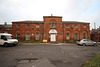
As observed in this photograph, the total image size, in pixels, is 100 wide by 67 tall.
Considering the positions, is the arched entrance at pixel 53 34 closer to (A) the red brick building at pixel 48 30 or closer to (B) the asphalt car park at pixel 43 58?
(A) the red brick building at pixel 48 30

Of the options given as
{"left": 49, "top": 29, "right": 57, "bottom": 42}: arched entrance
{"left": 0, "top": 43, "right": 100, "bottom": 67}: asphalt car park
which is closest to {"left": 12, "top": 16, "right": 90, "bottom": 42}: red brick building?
{"left": 49, "top": 29, "right": 57, "bottom": 42}: arched entrance

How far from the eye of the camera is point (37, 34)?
63.4ft

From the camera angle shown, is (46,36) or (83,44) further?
(46,36)

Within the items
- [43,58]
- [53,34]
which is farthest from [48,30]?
[43,58]

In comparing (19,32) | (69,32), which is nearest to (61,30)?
(69,32)

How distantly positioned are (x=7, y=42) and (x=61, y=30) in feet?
48.6

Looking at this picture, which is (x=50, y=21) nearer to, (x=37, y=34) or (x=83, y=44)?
(x=37, y=34)

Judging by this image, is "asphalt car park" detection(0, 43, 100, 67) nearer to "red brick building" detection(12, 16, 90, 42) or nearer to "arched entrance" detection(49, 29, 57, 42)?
"arched entrance" detection(49, 29, 57, 42)

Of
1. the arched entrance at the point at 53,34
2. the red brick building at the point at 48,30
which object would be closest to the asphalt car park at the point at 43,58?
the arched entrance at the point at 53,34

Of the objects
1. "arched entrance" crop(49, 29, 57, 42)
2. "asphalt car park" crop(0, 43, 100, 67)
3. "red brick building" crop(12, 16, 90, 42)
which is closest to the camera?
"asphalt car park" crop(0, 43, 100, 67)

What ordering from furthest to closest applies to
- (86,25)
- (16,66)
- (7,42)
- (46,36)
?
(86,25) < (46,36) < (7,42) < (16,66)

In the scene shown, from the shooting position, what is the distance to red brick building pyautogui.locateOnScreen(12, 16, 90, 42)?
18.9m

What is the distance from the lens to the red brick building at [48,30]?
18.9m

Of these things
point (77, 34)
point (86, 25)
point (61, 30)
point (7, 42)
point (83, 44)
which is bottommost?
point (83, 44)
